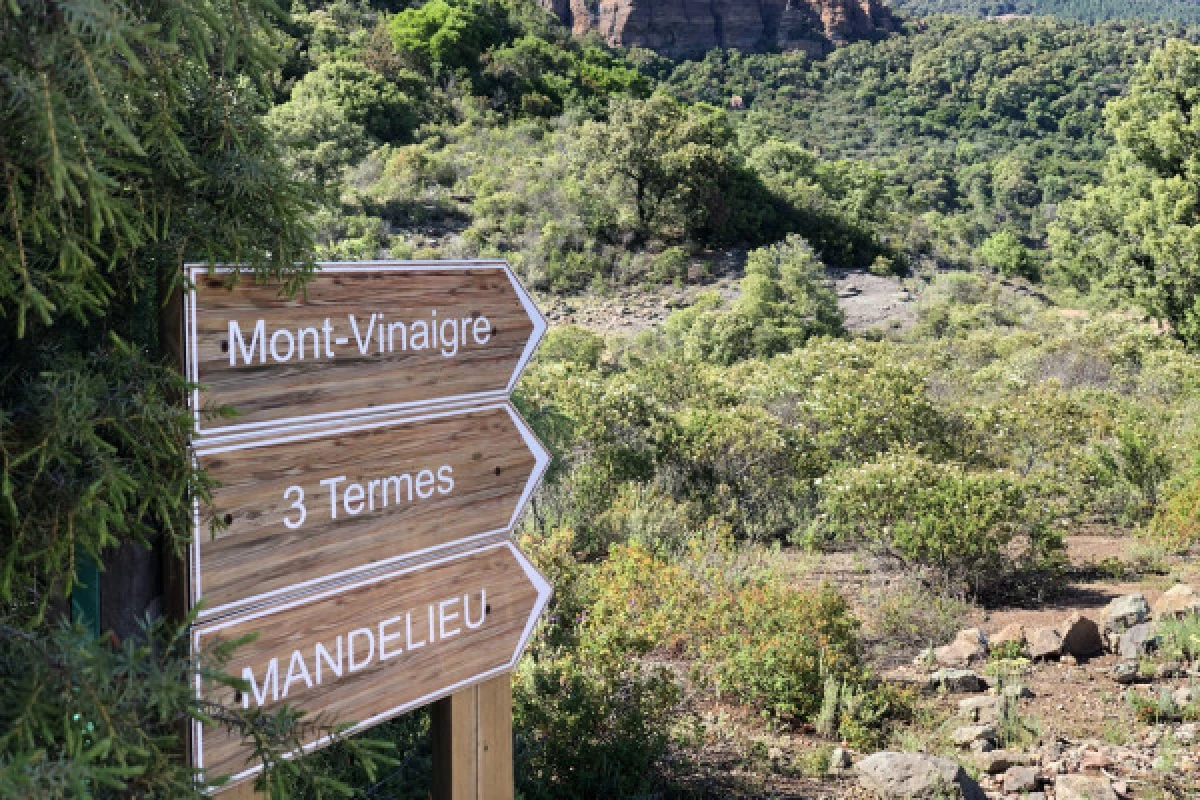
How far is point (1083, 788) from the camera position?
3387mm

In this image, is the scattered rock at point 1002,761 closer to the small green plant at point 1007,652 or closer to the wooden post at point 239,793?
the small green plant at point 1007,652

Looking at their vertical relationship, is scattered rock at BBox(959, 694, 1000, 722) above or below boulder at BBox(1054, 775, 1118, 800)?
below

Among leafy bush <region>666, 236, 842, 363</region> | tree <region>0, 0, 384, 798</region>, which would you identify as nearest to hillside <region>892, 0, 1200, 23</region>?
leafy bush <region>666, 236, 842, 363</region>

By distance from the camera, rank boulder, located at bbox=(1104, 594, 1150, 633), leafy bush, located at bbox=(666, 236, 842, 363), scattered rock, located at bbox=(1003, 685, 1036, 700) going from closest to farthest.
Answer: scattered rock, located at bbox=(1003, 685, 1036, 700), boulder, located at bbox=(1104, 594, 1150, 633), leafy bush, located at bbox=(666, 236, 842, 363)

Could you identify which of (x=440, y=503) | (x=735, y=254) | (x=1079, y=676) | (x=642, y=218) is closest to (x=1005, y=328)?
(x=735, y=254)

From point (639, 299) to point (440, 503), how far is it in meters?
16.3

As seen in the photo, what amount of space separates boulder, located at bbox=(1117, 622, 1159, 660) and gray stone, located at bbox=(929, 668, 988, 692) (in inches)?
28.1

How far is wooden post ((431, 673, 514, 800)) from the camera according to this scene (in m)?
2.29

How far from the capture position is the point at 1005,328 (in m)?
17.2

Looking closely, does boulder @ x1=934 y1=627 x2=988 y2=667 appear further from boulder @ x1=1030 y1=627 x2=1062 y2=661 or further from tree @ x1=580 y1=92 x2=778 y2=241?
tree @ x1=580 y1=92 x2=778 y2=241

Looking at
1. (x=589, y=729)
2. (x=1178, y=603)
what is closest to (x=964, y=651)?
(x=1178, y=603)

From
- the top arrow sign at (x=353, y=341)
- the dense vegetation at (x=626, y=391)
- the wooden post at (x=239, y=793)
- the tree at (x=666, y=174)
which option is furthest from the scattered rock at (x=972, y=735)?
the tree at (x=666, y=174)

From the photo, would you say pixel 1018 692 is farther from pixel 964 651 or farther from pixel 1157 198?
pixel 1157 198

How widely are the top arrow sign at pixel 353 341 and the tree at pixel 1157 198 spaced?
14180 millimetres
